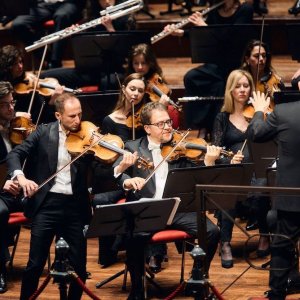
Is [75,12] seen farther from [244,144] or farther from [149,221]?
[149,221]

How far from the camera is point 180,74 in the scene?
8961mm

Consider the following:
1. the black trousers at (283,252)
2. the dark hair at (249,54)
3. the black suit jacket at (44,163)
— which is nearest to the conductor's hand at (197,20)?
the dark hair at (249,54)

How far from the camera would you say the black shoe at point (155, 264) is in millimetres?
6648

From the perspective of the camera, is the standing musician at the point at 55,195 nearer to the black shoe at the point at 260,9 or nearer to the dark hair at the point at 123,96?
the dark hair at the point at 123,96

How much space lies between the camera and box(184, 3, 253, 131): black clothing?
8.16m

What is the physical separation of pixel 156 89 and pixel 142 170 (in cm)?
138

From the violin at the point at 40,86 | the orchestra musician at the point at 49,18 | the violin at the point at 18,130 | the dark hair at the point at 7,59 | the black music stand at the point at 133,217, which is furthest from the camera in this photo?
the orchestra musician at the point at 49,18

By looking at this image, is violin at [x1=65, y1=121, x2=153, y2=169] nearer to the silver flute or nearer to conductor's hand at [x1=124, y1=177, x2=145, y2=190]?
conductor's hand at [x1=124, y1=177, x2=145, y2=190]

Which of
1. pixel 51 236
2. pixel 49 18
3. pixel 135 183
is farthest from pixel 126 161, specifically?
pixel 49 18

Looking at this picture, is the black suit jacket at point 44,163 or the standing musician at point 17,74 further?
the standing musician at point 17,74

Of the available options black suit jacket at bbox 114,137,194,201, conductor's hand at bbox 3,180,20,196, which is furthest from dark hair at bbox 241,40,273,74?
conductor's hand at bbox 3,180,20,196

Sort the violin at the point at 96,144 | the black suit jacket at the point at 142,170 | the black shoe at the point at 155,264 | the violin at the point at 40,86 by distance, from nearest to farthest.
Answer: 1. the violin at the point at 96,144
2. the black suit jacket at the point at 142,170
3. the black shoe at the point at 155,264
4. the violin at the point at 40,86

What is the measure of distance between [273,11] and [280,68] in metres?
0.96

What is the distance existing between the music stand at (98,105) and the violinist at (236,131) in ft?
2.51
